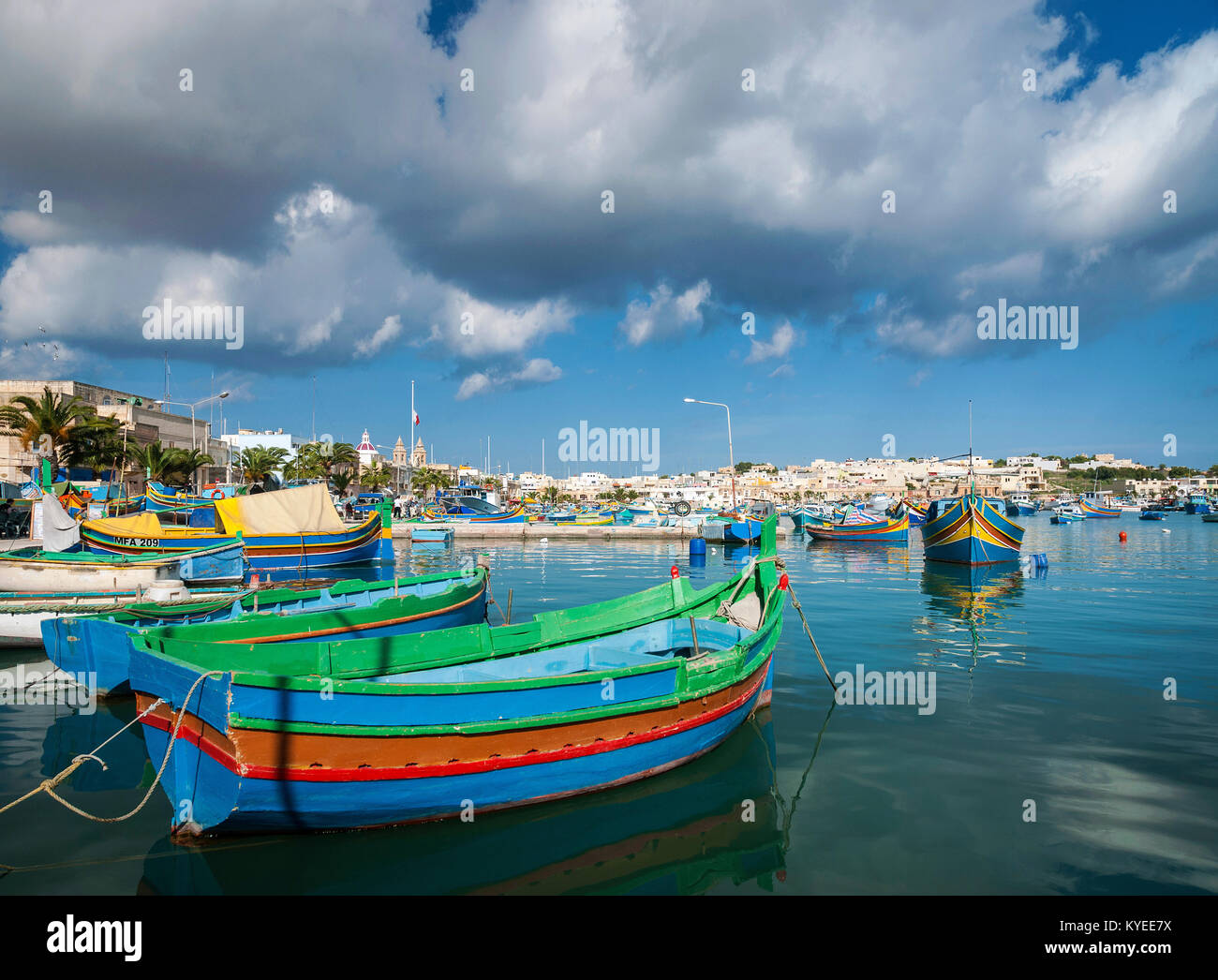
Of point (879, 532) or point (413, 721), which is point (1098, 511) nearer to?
point (879, 532)

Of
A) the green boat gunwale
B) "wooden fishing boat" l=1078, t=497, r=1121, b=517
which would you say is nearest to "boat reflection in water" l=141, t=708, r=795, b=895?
the green boat gunwale

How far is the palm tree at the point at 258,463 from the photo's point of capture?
2977 inches

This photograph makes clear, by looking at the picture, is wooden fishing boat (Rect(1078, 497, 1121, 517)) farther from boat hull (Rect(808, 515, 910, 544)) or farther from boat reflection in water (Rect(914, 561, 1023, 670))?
boat reflection in water (Rect(914, 561, 1023, 670))

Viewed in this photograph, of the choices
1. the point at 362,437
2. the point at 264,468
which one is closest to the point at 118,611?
the point at 264,468

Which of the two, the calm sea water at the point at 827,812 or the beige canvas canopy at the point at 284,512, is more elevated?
the beige canvas canopy at the point at 284,512

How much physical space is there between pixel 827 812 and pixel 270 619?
29.4 feet

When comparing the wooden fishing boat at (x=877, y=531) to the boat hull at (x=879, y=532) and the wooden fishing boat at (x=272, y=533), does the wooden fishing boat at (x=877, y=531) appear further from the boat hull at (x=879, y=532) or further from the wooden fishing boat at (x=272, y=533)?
the wooden fishing boat at (x=272, y=533)

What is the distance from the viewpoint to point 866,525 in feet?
177

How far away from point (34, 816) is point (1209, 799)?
44.9 ft

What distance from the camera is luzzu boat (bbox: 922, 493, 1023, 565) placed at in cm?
3456

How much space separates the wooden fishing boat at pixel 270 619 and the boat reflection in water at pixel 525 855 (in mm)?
3006
